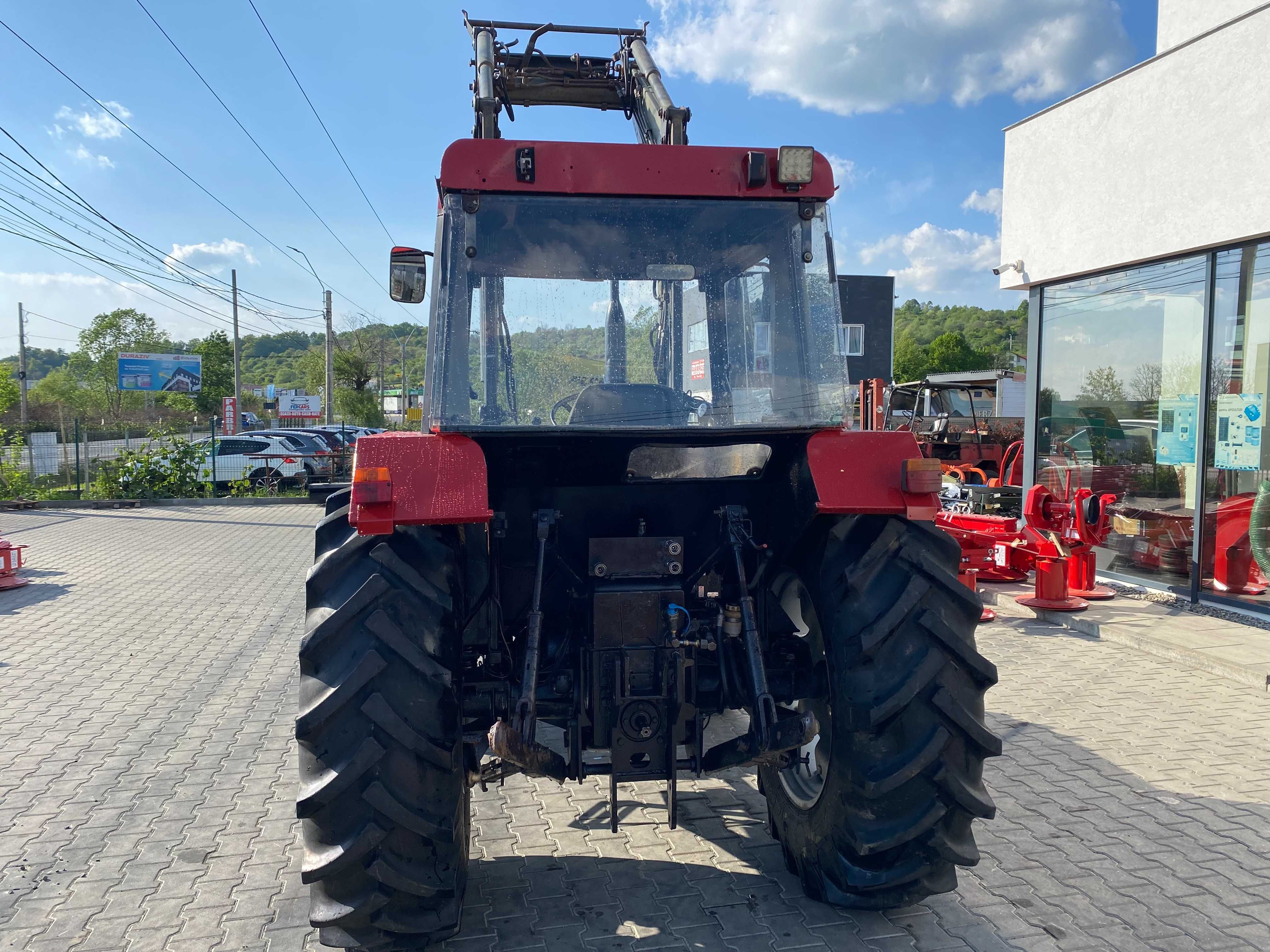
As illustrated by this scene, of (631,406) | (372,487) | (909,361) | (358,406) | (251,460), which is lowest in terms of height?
(251,460)

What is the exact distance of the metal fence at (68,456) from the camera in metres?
19.0

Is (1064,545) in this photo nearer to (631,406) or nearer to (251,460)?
(631,406)

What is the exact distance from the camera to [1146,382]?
8.98 meters

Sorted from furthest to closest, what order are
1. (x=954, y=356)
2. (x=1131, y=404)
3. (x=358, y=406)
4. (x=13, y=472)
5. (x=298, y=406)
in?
(x=954, y=356), (x=358, y=406), (x=298, y=406), (x=13, y=472), (x=1131, y=404)

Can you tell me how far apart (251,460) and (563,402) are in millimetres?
20012

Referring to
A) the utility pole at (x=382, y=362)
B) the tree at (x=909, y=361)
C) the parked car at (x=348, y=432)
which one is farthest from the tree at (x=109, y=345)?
the tree at (x=909, y=361)

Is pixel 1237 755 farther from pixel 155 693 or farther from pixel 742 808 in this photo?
pixel 155 693

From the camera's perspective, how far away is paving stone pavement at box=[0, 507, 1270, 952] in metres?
3.11

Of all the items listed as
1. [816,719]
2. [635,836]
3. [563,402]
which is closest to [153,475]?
[635,836]

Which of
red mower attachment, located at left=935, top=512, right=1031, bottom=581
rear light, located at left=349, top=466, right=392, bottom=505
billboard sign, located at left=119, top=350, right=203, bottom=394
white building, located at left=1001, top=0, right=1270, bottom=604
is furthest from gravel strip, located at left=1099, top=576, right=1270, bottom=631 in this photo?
billboard sign, located at left=119, top=350, right=203, bottom=394

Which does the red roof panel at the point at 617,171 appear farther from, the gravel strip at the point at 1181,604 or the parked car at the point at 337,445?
the parked car at the point at 337,445

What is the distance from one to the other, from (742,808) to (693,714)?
4.21 ft

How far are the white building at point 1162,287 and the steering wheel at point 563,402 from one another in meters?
7.14

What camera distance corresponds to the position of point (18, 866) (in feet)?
11.7
